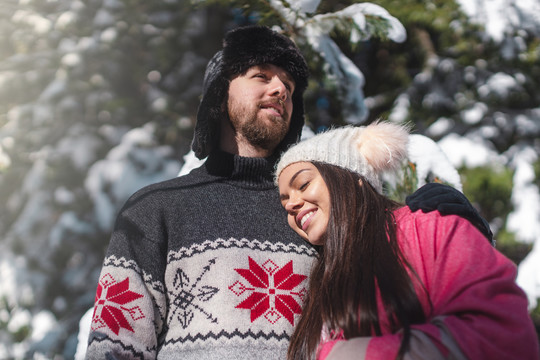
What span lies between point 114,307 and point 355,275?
980 mm

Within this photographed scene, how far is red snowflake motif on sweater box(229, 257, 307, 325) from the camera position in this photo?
1.79m

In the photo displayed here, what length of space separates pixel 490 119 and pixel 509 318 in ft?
13.7

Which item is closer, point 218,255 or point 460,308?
point 460,308

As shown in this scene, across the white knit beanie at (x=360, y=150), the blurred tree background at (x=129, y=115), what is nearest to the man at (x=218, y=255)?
the white knit beanie at (x=360, y=150)

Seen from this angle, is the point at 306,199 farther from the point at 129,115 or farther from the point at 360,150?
the point at 129,115

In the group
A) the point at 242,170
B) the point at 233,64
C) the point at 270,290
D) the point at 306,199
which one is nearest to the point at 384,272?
the point at 306,199

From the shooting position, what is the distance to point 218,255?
186 centimetres

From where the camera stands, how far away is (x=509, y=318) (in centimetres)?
115

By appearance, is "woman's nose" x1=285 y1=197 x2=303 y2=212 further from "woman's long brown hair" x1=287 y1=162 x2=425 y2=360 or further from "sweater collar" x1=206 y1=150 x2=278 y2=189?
"sweater collar" x1=206 y1=150 x2=278 y2=189

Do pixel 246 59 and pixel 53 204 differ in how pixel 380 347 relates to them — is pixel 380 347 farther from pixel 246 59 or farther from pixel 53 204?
pixel 53 204

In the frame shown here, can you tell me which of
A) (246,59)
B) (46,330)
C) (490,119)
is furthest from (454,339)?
(490,119)

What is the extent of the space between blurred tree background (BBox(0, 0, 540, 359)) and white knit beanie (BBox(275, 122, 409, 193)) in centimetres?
199

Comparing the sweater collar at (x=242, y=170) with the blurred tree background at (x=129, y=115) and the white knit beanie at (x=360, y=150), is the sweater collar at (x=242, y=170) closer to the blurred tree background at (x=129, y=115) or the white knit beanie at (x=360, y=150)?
the white knit beanie at (x=360, y=150)

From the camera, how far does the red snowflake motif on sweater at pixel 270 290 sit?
1.79 meters
